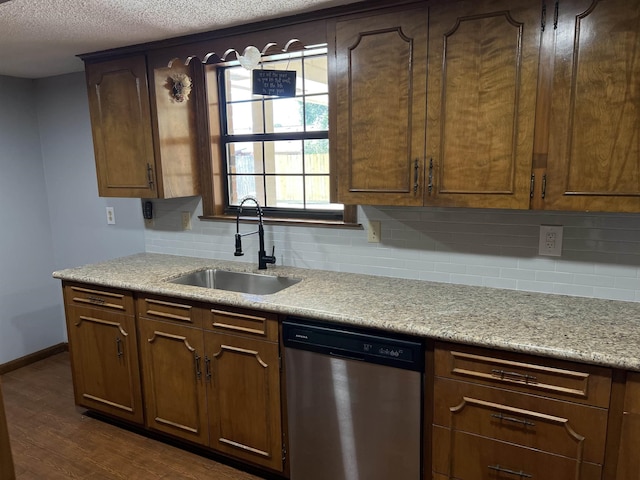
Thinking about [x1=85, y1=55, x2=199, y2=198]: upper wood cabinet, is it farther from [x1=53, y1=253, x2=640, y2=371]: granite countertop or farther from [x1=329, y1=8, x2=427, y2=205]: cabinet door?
[x1=329, y1=8, x2=427, y2=205]: cabinet door

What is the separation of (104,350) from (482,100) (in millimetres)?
2305

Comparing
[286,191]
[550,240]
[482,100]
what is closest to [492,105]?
[482,100]

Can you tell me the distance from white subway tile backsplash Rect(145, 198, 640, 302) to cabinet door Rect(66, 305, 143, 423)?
768 mm

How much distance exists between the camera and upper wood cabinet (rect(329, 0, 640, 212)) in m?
1.58

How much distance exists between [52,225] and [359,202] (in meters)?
2.77

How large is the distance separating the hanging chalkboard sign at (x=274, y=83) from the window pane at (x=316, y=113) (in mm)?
190

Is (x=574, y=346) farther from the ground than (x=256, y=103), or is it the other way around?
(x=256, y=103)

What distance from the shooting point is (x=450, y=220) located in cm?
221

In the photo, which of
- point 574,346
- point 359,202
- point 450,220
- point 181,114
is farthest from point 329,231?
point 574,346

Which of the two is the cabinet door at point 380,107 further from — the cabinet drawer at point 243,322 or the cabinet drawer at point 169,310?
the cabinet drawer at point 169,310

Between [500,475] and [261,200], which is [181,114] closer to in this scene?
[261,200]

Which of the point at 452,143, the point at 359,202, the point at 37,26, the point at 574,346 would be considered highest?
the point at 37,26

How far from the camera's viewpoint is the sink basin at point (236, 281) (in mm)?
2537

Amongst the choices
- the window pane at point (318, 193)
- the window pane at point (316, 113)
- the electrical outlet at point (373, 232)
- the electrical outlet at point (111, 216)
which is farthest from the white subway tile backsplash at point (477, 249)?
the electrical outlet at point (111, 216)
